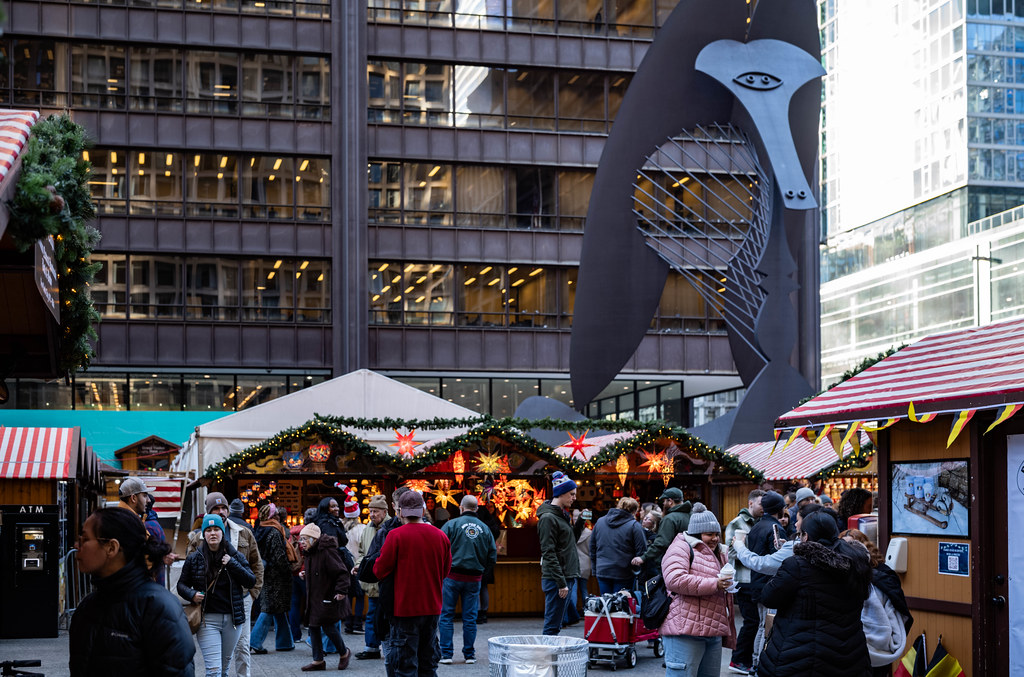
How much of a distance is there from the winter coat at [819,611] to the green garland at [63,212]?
15.1 ft

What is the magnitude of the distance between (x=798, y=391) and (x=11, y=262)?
20.3 metres

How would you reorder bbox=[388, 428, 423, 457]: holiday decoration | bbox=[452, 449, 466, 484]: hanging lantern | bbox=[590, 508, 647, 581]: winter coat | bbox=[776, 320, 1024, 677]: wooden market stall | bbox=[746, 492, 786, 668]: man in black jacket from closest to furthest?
bbox=[776, 320, 1024, 677]: wooden market stall → bbox=[746, 492, 786, 668]: man in black jacket → bbox=[590, 508, 647, 581]: winter coat → bbox=[452, 449, 466, 484]: hanging lantern → bbox=[388, 428, 423, 457]: holiday decoration

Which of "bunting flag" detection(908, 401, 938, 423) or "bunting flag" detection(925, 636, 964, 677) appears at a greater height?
"bunting flag" detection(908, 401, 938, 423)

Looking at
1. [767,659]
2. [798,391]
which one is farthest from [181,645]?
[798,391]

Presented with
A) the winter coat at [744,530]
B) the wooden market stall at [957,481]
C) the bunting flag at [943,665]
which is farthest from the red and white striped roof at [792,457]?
the bunting flag at [943,665]

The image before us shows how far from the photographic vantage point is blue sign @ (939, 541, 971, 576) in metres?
9.54

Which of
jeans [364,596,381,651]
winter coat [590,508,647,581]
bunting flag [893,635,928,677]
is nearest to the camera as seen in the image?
bunting flag [893,635,928,677]

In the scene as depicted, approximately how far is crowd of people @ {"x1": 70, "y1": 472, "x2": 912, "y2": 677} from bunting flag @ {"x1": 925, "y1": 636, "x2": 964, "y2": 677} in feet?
2.62

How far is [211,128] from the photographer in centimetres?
3888

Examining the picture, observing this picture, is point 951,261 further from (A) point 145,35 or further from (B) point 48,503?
(B) point 48,503

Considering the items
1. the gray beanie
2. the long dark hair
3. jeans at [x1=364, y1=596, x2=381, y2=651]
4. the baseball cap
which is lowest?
jeans at [x1=364, y1=596, x2=381, y2=651]

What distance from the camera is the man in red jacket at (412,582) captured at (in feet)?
31.4

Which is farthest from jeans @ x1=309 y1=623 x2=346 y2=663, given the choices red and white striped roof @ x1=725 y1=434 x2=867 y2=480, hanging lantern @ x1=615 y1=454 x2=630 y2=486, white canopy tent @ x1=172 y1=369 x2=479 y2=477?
red and white striped roof @ x1=725 y1=434 x2=867 y2=480

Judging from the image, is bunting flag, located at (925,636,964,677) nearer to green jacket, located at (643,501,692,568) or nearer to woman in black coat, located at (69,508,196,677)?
green jacket, located at (643,501,692,568)
